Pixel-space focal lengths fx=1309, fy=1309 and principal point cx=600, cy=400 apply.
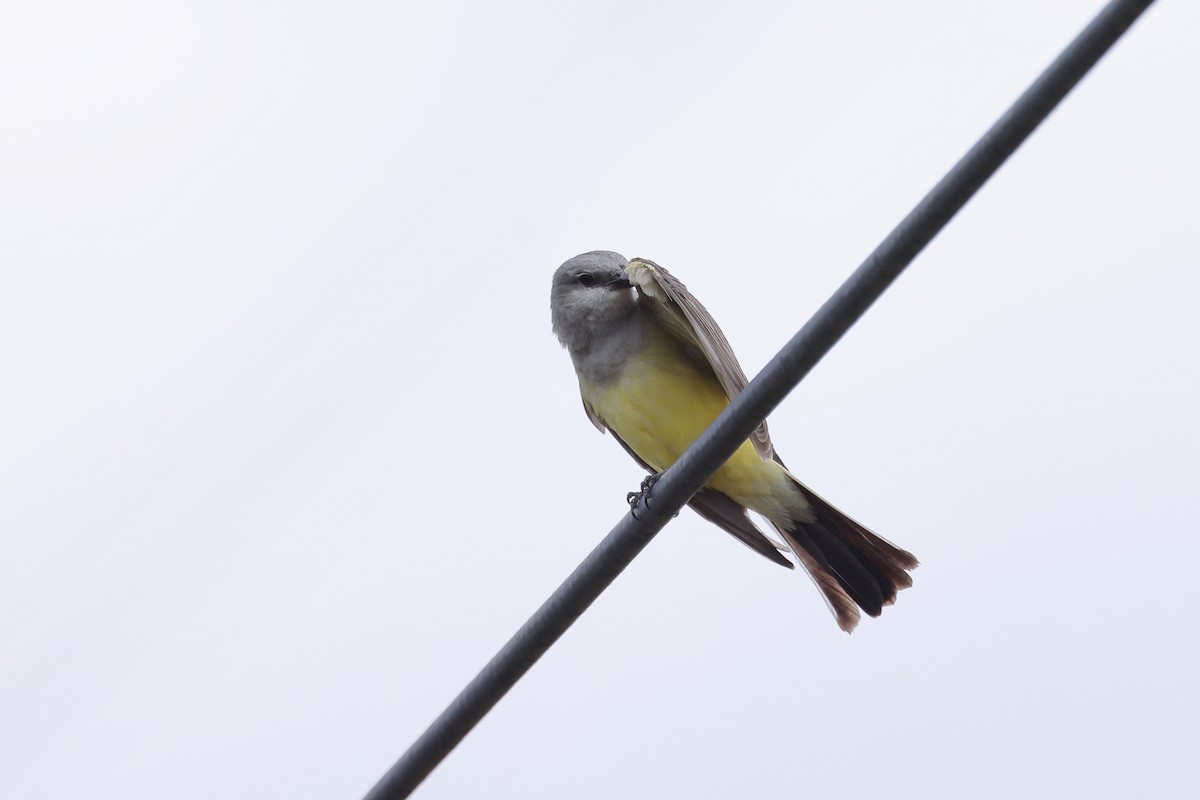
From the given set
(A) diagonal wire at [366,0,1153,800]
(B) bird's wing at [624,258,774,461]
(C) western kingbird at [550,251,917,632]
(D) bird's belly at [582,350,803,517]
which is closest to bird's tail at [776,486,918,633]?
(C) western kingbird at [550,251,917,632]

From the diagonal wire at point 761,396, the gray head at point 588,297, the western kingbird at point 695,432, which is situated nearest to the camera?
the diagonal wire at point 761,396

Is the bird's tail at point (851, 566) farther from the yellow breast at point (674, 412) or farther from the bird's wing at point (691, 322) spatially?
the bird's wing at point (691, 322)

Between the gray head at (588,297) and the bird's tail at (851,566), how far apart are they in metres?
1.36

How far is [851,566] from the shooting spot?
6.56 meters

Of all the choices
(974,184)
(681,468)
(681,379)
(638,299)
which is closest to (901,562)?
(681,379)

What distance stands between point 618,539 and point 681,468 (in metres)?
0.27

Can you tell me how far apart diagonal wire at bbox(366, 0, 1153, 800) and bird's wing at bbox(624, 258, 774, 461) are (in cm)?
191

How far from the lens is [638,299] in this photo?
668 cm

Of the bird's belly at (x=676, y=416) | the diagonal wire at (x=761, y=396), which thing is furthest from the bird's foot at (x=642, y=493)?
the diagonal wire at (x=761, y=396)

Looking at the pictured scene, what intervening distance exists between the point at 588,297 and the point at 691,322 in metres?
1.34

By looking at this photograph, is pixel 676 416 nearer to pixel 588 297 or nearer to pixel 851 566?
pixel 588 297

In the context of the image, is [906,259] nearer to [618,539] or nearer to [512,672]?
[618,539]

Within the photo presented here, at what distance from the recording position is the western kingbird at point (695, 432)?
6.46 metres

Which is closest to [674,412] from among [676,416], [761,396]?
[676,416]
